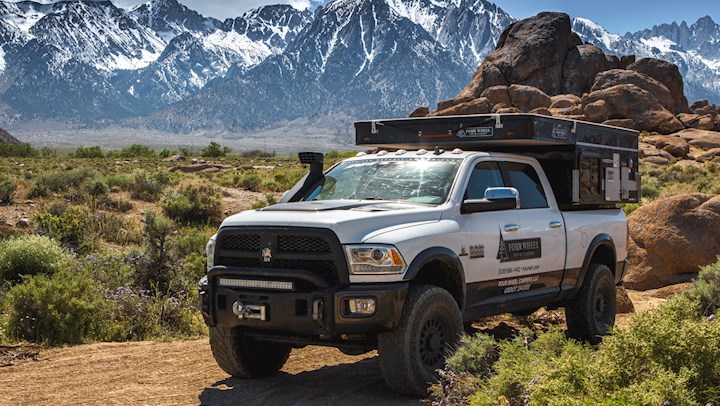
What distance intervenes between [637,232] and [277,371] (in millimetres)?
8595

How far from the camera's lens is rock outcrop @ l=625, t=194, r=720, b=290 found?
13.4m

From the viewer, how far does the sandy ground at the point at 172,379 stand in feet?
22.0

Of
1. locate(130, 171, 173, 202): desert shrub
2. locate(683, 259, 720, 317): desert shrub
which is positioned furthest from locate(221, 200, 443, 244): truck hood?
locate(130, 171, 173, 202): desert shrub

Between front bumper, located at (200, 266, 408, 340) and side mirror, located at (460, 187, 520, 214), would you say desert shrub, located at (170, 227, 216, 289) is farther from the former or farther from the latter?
side mirror, located at (460, 187, 520, 214)

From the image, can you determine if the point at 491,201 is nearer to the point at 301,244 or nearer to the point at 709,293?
the point at 301,244

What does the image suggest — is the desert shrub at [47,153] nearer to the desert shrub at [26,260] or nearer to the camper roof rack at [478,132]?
the desert shrub at [26,260]

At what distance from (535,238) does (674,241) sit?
21.3 feet

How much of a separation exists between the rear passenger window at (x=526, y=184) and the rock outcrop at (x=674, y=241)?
19.6 feet

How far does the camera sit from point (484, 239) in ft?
24.0

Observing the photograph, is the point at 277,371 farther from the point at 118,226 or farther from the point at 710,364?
the point at 118,226

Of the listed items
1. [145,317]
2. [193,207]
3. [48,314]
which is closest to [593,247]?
[145,317]

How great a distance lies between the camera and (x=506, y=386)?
200 inches

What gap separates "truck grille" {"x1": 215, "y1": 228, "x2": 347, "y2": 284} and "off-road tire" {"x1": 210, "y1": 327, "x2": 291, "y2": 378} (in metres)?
0.66

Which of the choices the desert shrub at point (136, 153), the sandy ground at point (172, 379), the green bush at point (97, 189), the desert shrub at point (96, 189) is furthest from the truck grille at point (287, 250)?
the desert shrub at point (136, 153)
